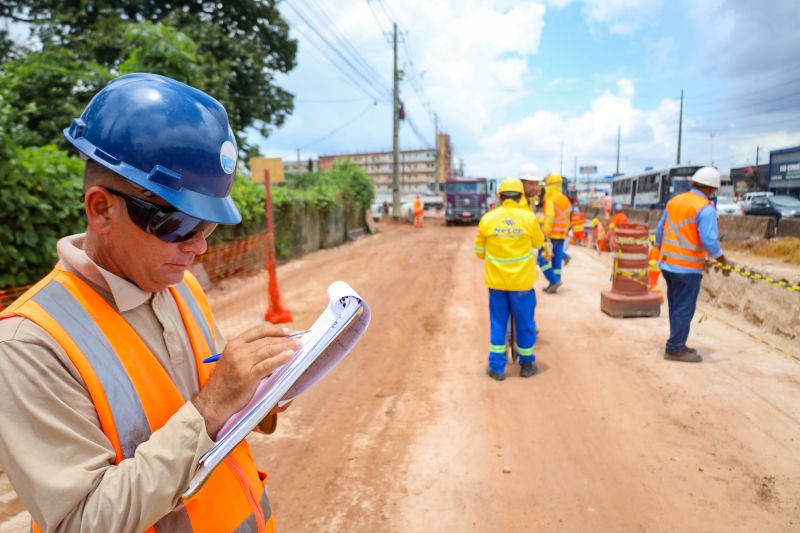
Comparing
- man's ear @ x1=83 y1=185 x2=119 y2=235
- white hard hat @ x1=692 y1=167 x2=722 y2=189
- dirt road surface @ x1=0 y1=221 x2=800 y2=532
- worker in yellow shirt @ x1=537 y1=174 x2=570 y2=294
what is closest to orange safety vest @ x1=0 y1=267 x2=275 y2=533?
man's ear @ x1=83 y1=185 x2=119 y2=235

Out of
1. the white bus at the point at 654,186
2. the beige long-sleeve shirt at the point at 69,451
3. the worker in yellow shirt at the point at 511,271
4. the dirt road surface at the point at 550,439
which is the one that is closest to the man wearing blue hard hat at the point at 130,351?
the beige long-sleeve shirt at the point at 69,451

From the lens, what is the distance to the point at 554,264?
944 centimetres

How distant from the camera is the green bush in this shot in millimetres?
4719

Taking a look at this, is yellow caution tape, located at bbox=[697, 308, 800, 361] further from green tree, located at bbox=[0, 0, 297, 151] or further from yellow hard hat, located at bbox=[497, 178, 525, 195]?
green tree, located at bbox=[0, 0, 297, 151]

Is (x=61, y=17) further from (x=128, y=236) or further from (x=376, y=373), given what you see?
(x=128, y=236)

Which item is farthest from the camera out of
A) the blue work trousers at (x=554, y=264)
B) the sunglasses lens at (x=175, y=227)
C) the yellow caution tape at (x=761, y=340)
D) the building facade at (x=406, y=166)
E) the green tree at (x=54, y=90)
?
the building facade at (x=406, y=166)

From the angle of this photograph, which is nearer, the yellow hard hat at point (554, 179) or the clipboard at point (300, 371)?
the clipboard at point (300, 371)

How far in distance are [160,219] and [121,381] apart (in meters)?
0.38

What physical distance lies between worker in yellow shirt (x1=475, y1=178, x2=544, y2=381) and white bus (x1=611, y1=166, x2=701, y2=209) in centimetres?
2029

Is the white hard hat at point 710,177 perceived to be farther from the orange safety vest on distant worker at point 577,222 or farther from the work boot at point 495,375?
the orange safety vest on distant worker at point 577,222

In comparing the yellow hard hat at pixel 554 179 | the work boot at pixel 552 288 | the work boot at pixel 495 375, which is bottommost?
the work boot at pixel 495 375

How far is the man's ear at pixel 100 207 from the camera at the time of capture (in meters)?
1.11

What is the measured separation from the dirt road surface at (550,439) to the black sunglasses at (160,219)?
257 cm

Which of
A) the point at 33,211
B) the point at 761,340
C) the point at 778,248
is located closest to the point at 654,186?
the point at 778,248
